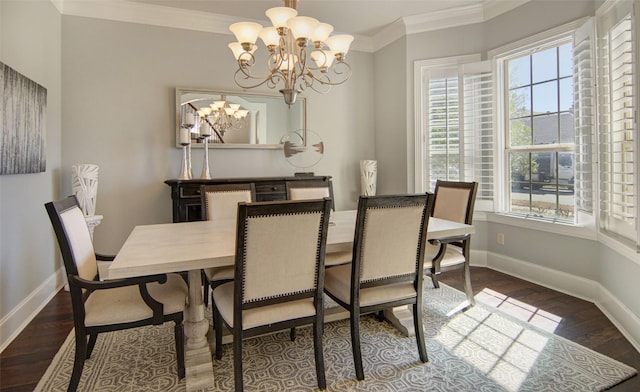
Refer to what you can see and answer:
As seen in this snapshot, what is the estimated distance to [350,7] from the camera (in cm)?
377

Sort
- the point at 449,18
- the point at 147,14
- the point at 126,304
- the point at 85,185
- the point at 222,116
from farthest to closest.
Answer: the point at 222,116
the point at 449,18
the point at 147,14
the point at 85,185
the point at 126,304

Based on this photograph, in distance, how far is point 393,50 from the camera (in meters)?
4.41

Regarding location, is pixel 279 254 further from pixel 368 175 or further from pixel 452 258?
pixel 368 175

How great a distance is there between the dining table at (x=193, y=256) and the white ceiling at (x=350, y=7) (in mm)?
2487

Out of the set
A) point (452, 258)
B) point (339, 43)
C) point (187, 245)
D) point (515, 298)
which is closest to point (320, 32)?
point (339, 43)

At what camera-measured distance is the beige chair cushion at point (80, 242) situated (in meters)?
1.73

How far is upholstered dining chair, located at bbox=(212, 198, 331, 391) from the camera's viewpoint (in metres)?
1.56

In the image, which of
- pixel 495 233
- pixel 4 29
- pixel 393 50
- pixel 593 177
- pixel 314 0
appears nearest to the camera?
pixel 4 29

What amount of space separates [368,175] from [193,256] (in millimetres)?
3070

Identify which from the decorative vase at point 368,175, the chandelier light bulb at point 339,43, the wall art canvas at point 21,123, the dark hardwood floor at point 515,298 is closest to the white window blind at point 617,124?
the dark hardwood floor at point 515,298

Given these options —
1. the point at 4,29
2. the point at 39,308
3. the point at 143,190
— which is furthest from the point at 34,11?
the point at 39,308

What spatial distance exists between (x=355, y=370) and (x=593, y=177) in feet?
8.03

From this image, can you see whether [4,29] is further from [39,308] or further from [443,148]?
[443,148]

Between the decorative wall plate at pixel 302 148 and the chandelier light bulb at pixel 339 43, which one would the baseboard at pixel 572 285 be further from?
the chandelier light bulb at pixel 339 43
